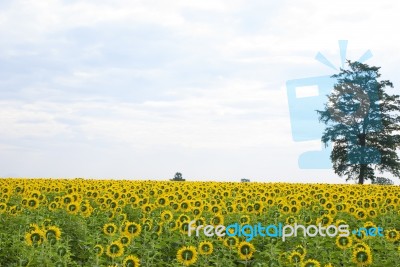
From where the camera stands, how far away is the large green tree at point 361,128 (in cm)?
5034

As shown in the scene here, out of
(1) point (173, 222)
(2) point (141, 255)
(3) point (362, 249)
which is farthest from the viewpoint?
(1) point (173, 222)

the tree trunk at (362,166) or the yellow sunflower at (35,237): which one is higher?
the tree trunk at (362,166)

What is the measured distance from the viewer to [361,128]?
168 ft

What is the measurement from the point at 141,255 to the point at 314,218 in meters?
5.60

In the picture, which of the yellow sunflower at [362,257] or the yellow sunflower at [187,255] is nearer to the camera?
the yellow sunflower at [187,255]

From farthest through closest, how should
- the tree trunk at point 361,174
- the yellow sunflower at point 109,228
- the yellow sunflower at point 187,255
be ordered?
the tree trunk at point 361,174 → the yellow sunflower at point 109,228 → the yellow sunflower at point 187,255

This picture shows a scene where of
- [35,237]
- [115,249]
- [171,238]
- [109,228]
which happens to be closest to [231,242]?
[171,238]

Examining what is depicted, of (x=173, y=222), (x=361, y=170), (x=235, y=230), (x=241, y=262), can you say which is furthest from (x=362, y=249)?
(x=361, y=170)

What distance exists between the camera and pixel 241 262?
9703mm

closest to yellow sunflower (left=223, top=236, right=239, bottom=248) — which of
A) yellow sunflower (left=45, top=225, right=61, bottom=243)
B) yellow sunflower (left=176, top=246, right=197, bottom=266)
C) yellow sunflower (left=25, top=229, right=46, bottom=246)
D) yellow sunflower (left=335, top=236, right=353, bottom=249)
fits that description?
yellow sunflower (left=176, top=246, right=197, bottom=266)

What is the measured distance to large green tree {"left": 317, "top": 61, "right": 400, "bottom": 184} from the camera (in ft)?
165

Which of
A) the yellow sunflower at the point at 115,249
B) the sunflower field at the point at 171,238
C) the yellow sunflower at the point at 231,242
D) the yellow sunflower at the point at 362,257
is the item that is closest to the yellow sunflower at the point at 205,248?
the sunflower field at the point at 171,238

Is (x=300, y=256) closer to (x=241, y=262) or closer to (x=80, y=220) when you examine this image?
(x=241, y=262)

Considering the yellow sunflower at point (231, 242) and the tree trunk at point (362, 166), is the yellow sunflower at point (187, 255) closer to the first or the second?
the yellow sunflower at point (231, 242)
